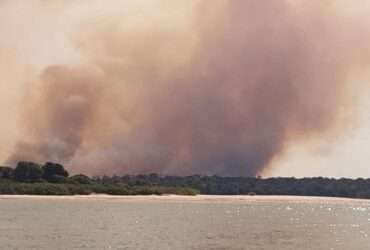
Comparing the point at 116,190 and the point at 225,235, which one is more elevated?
the point at 116,190

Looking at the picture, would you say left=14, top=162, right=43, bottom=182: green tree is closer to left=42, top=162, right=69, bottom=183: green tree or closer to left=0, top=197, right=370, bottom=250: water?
left=42, top=162, right=69, bottom=183: green tree

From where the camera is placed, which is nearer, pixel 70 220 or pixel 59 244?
pixel 59 244

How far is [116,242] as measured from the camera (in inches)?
2335

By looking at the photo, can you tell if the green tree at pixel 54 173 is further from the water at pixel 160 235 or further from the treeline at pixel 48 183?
the water at pixel 160 235

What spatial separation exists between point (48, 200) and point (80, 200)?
8021mm

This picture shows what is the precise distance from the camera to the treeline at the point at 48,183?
160 m

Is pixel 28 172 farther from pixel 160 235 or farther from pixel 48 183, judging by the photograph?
pixel 160 235

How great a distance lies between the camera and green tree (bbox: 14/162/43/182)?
169 meters

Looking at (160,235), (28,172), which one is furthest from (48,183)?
(160,235)

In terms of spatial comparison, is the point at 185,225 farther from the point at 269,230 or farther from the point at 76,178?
the point at 76,178

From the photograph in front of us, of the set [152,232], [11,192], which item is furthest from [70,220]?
[11,192]

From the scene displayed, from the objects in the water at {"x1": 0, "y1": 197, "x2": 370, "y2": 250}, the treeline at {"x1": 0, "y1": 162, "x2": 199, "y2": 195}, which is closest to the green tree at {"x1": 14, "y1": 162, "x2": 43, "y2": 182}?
the treeline at {"x1": 0, "y1": 162, "x2": 199, "y2": 195}

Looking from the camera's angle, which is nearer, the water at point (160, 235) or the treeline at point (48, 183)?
the water at point (160, 235)

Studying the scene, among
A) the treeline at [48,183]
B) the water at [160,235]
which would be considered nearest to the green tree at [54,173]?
the treeline at [48,183]
